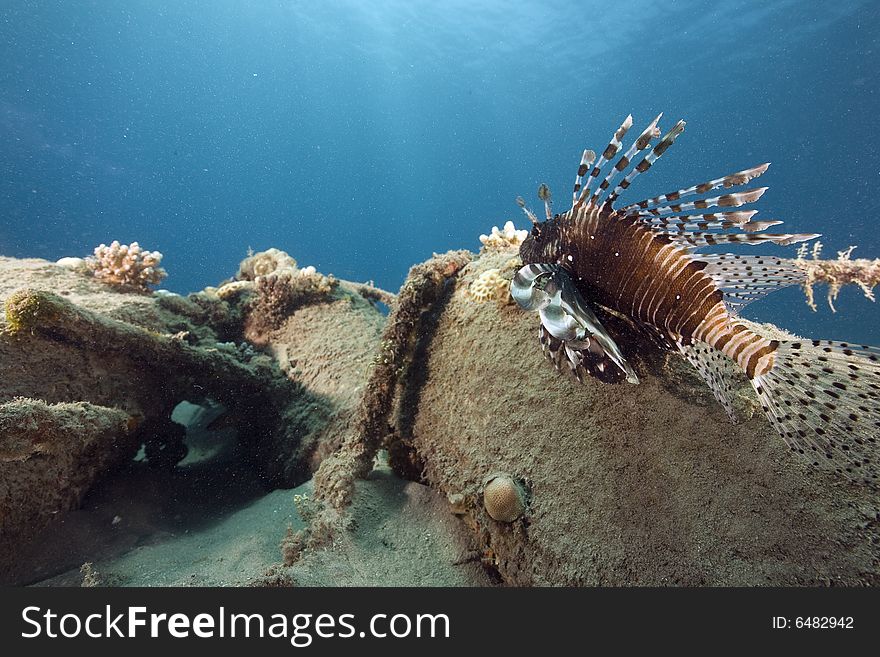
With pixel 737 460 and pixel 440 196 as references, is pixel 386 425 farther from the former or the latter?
pixel 440 196

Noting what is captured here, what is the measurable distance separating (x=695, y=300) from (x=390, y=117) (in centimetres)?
14717

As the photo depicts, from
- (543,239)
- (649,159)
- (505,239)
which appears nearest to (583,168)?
(649,159)

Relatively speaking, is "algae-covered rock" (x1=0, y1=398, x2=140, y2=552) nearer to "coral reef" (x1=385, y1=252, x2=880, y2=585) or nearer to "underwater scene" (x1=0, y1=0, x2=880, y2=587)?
"underwater scene" (x1=0, y1=0, x2=880, y2=587)

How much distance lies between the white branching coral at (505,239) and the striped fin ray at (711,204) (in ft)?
5.89

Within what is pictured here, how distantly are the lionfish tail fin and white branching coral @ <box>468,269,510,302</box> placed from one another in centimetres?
179

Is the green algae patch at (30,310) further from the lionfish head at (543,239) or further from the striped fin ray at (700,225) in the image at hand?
the striped fin ray at (700,225)

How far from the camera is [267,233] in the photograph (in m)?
133

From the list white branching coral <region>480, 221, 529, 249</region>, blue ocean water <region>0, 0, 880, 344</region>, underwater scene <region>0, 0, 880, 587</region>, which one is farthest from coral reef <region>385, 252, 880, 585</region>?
blue ocean water <region>0, 0, 880, 344</region>

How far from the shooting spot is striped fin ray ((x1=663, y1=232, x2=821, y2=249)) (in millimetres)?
2188

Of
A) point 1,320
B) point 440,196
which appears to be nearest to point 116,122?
point 440,196

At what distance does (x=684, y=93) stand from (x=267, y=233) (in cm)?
11762

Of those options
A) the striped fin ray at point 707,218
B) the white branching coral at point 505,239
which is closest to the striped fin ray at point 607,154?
the striped fin ray at point 707,218

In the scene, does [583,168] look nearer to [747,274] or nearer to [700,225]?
[700,225]

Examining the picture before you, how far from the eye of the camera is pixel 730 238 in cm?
231
